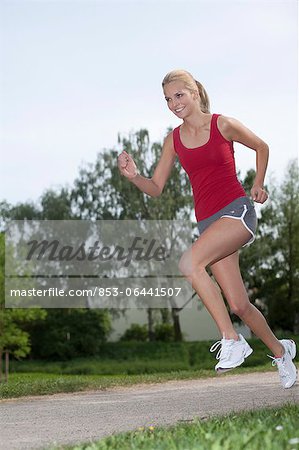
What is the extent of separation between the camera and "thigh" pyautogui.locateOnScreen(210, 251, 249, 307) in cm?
539

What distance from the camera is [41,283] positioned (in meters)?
26.0

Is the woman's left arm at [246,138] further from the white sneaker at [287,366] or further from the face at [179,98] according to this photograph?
the white sneaker at [287,366]

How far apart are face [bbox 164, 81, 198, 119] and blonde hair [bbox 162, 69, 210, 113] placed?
26 mm

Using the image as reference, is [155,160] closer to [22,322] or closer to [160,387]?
[22,322]

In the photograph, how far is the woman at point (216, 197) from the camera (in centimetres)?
521

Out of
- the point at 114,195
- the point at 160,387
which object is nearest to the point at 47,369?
the point at 114,195

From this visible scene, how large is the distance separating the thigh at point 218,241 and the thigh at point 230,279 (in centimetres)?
14

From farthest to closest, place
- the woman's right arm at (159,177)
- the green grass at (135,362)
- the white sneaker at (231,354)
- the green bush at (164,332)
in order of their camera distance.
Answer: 1. the green bush at (164,332)
2. the green grass at (135,362)
3. the woman's right arm at (159,177)
4. the white sneaker at (231,354)

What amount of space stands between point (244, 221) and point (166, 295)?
2021 centimetres

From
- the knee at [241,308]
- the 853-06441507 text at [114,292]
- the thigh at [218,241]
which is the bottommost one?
the knee at [241,308]

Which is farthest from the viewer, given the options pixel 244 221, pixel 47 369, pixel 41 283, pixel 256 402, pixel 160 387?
pixel 41 283

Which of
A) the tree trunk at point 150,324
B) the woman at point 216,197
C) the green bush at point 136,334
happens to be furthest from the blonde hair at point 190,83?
the green bush at point 136,334

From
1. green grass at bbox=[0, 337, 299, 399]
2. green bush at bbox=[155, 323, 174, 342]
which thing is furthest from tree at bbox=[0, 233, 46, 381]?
green bush at bbox=[155, 323, 174, 342]

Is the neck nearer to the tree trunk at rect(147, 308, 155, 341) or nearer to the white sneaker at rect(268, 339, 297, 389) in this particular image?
the white sneaker at rect(268, 339, 297, 389)
